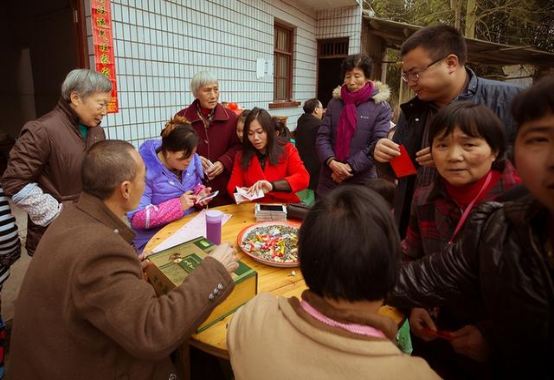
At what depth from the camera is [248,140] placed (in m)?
2.74

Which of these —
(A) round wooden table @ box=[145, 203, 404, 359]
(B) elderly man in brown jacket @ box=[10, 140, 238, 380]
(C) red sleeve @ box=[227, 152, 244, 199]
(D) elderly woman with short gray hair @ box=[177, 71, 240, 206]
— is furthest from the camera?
(D) elderly woman with short gray hair @ box=[177, 71, 240, 206]

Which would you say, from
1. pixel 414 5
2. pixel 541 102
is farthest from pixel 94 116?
pixel 414 5

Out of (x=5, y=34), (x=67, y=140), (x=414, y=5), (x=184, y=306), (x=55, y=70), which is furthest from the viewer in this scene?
(x=414, y=5)

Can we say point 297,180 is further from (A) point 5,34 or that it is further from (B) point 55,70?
(A) point 5,34

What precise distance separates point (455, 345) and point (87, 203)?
1.42 metres

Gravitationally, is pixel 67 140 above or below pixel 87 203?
above

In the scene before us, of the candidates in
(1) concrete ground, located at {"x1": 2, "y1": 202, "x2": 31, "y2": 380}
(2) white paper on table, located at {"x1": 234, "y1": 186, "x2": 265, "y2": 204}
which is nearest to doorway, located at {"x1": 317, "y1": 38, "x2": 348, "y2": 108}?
(2) white paper on table, located at {"x1": 234, "y1": 186, "x2": 265, "y2": 204}

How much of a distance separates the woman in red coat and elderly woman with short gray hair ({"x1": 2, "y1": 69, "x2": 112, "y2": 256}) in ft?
3.52

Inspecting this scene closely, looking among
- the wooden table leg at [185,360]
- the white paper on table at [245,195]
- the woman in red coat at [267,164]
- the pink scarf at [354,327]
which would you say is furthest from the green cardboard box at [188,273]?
the woman in red coat at [267,164]

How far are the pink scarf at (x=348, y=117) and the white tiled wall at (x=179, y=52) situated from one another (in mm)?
2133

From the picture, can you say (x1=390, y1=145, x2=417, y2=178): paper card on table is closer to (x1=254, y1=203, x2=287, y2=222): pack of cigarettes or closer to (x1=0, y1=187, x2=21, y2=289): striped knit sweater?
(x1=254, y1=203, x2=287, y2=222): pack of cigarettes

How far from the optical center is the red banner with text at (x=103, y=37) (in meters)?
3.08

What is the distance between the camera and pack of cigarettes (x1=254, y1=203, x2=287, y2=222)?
2.25m

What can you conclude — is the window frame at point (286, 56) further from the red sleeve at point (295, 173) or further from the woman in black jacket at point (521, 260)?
the woman in black jacket at point (521, 260)
